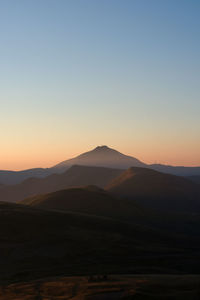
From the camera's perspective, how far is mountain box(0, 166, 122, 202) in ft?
503

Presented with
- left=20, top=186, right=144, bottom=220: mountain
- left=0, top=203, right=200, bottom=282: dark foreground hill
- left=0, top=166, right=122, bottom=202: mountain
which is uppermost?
left=0, top=166, right=122, bottom=202: mountain

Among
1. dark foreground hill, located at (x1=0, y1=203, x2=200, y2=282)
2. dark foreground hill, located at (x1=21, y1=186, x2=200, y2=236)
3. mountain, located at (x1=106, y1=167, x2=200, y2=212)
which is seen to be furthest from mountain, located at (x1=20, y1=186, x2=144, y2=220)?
mountain, located at (x1=106, y1=167, x2=200, y2=212)

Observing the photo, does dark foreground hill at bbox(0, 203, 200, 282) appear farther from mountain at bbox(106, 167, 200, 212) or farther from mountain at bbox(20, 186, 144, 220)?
mountain at bbox(106, 167, 200, 212)

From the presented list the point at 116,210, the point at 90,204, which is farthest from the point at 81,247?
the point at 90,204

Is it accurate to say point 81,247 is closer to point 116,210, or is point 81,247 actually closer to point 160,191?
point 116,210

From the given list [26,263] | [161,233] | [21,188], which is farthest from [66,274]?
[21,188]

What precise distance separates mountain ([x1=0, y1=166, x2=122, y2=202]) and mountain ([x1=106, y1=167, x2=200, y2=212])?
128ft

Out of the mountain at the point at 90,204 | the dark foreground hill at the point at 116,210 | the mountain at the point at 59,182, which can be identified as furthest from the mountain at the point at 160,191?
the mountain at the point at 59,182

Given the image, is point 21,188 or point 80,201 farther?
point 21,188

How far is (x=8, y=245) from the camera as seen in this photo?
1432 inches

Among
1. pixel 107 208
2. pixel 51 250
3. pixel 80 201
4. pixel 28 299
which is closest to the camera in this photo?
pixel 28 299

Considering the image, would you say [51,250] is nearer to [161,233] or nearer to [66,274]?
[66,274]

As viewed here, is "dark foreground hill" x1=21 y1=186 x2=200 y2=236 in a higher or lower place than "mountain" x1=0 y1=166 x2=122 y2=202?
lower

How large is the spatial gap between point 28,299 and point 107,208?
52.3 metres
